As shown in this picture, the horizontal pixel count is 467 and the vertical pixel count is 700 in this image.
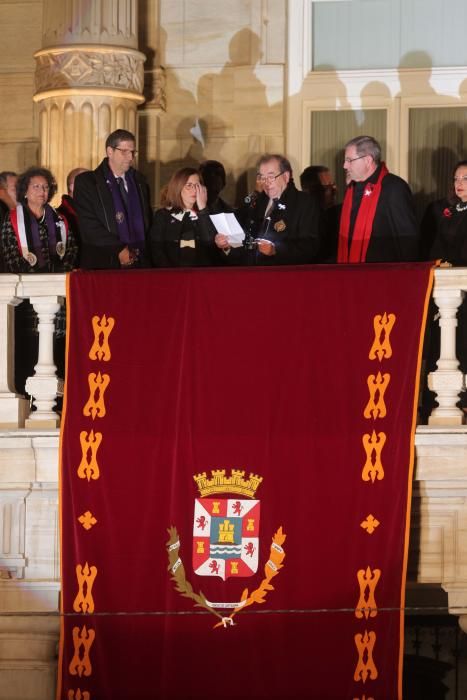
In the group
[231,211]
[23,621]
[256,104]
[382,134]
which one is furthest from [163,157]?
[23,621]

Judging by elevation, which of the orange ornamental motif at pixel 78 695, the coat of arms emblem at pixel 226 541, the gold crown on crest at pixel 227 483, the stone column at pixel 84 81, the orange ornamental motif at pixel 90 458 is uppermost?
the stone column at pixel 84 81

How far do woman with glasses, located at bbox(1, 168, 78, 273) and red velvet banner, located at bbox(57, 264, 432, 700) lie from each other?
1003 millimetres

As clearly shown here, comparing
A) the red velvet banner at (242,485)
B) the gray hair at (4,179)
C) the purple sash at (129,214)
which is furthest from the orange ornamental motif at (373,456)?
the gray hair at (4,179)

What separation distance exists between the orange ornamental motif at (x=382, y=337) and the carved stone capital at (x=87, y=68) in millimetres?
4252

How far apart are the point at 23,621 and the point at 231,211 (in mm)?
3088

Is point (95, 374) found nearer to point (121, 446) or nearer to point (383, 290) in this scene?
point (121, 446)

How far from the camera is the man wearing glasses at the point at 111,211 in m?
11.7

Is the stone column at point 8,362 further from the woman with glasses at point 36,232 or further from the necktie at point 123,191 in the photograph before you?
the necktie at point 123,191

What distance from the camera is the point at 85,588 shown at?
425 inches

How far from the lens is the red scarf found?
11.4 m

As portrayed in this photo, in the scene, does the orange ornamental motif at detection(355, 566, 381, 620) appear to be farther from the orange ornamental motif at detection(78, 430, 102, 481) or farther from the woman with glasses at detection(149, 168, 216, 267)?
the woman with glasses at detection(149, 168, 216, 267)

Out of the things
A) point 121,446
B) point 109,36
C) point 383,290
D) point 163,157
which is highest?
point 109,36

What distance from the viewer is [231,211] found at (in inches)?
474

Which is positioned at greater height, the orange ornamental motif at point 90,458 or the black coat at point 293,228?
the black coat at point 293,228
